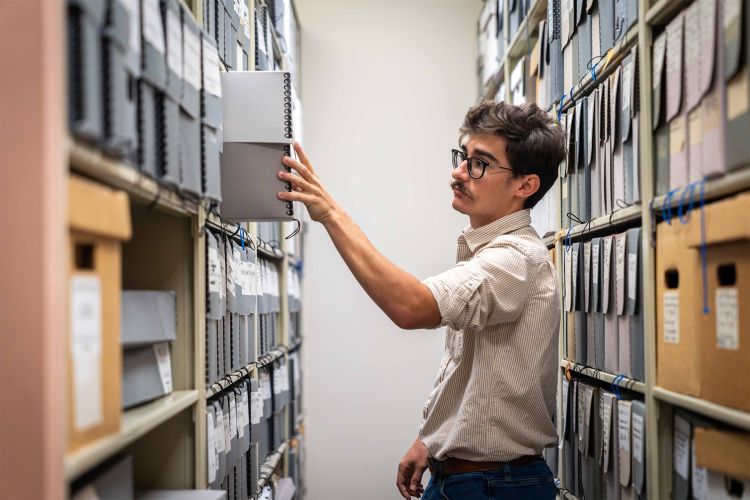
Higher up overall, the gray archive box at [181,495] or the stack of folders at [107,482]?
the stack of folders at [107,482]

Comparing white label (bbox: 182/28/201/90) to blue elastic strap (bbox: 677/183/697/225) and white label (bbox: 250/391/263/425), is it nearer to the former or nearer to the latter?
blue elastic strap (bbox: 677/183/697/225)

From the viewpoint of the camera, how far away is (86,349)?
2.70 feet

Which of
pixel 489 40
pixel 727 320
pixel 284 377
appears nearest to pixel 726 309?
pixel 727 320

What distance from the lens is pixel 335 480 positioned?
11.3 ft

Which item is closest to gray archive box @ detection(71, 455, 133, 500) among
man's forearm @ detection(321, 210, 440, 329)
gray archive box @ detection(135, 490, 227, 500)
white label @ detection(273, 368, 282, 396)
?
gray archive box @ detection(135, 490, 227, 500)

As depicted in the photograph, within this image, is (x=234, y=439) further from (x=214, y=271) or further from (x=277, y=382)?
(x=277, y=382)

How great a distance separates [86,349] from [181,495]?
571 millimetres

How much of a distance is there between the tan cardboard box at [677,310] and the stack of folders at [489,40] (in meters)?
1.83

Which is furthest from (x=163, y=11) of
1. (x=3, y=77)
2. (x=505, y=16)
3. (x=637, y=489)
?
(x=505, y=16)

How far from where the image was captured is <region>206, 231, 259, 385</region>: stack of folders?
4.76 ft

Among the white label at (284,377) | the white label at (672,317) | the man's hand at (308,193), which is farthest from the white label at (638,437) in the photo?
the white label at (284,377)

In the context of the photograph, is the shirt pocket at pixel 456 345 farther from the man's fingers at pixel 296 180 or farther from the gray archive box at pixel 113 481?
the gray archive box at pixel 113 481

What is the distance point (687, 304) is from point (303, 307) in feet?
8.07

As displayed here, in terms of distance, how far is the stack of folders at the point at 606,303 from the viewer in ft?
4.99
